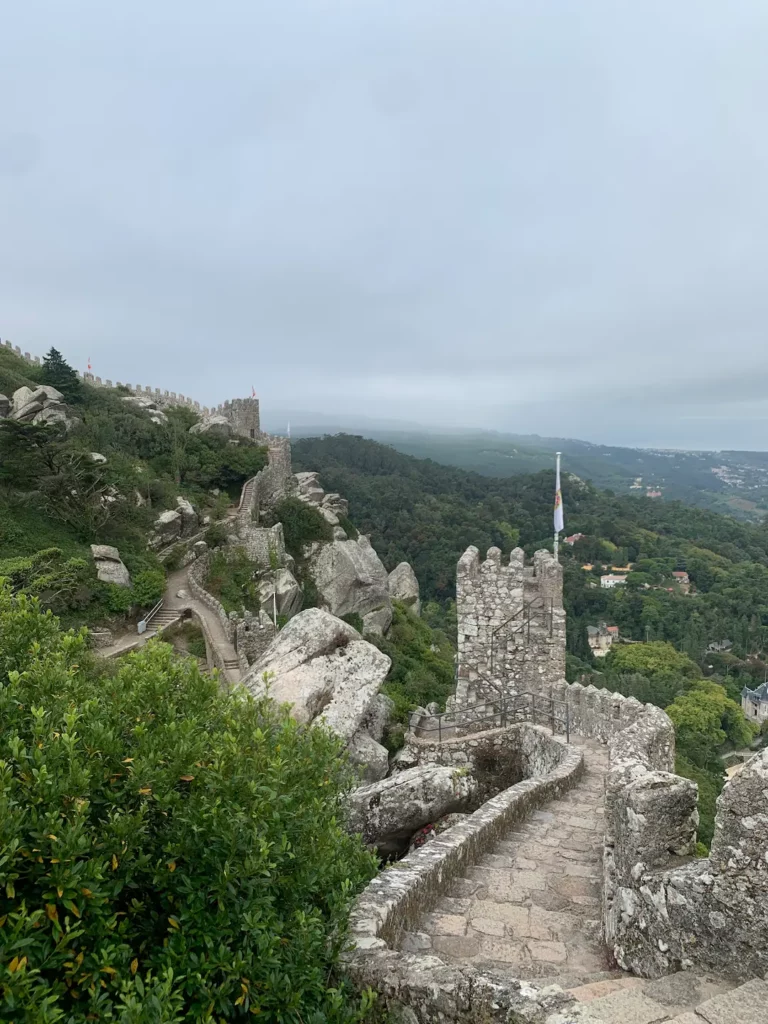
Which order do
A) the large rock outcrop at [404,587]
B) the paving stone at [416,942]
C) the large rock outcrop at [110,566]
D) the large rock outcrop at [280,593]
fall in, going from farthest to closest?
the large rock outcrop at [404,587]
the large rock outcrop at [280,593]
the large rock outcrop at [110,566]
the paving stone at [416,942]

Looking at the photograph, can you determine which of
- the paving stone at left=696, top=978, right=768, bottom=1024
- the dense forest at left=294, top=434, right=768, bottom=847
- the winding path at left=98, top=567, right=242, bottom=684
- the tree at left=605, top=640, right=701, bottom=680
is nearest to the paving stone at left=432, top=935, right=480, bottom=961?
the paving stone at left=696, top=978, right=768, bottom=1024

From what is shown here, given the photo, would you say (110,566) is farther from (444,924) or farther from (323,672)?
(444,924)

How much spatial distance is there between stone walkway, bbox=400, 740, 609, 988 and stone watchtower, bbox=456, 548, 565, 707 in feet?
16.7

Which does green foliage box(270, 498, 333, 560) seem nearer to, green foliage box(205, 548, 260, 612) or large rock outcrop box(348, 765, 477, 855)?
green foliage box(205, 548, 260, 612)

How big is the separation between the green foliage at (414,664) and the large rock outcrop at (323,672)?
10.3 ft

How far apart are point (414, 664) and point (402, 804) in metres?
18.4

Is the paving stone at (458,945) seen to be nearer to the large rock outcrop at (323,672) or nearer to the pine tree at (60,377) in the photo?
the large rock outcrop at (323,672)

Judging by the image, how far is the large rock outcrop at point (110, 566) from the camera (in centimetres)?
2289

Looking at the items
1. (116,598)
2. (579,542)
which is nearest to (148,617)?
(116,598)

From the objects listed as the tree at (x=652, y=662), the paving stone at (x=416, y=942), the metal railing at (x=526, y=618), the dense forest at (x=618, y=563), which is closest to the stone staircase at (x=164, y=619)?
the metal railing at (x=526, y=618)

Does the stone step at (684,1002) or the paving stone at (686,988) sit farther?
the paving stone at (686,988)

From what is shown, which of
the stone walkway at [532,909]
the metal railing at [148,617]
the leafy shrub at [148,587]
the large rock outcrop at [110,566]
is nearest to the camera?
the stone walkway at [532,909]

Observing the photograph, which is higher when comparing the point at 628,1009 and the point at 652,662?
the point at 628,1009

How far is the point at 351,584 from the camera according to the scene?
31.7m
